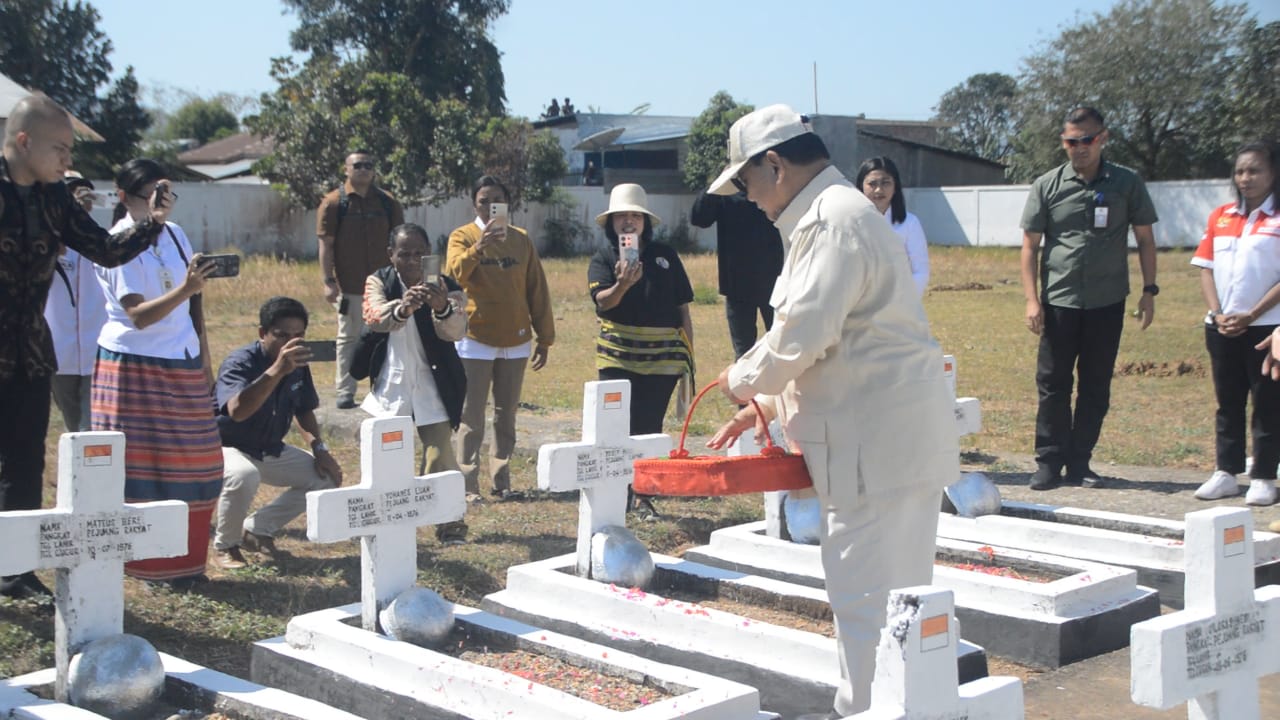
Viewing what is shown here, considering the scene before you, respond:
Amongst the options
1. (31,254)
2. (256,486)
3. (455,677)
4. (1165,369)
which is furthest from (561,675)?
(1165,369)

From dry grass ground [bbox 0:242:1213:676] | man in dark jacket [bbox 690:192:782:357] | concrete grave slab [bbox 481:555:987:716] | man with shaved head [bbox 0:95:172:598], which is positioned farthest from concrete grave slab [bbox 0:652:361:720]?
man in dark jacket [bbox 690:192:782:357]

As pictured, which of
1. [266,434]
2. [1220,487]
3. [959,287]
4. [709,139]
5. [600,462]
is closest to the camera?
[600,462]

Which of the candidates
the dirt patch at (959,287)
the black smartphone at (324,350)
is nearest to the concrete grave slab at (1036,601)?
the black smartphone at (324,350)

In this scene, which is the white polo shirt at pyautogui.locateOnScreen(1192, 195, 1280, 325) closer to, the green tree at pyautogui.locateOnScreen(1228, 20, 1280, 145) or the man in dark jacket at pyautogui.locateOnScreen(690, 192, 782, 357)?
the man in dark jacket at pyautogui.locateOnScreen(690, 192, 782, 357)

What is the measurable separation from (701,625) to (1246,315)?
391 cm

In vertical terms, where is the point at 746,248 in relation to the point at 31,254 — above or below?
above

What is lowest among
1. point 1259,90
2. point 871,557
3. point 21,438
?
point 871,557

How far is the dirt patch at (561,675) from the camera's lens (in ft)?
14.0

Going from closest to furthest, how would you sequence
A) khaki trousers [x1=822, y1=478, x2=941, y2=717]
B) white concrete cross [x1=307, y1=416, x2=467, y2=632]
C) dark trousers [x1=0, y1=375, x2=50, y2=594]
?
1. khaki trousers [x1=822, y1=478, x2=941, y2=717]
2. white concrete cross [x1=307, y1=416, x2=467, y2=632]
3. dark trousers [x1=0, y1=375, x2=50, y2=594]

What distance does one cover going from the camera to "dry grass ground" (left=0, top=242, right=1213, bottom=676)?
17.0 feet

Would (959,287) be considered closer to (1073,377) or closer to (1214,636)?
(1073,377)

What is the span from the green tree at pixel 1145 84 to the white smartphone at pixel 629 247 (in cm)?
3743

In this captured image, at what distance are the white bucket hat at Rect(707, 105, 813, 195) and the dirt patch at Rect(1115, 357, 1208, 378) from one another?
10346 mm

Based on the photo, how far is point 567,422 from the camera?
33.1 feet
